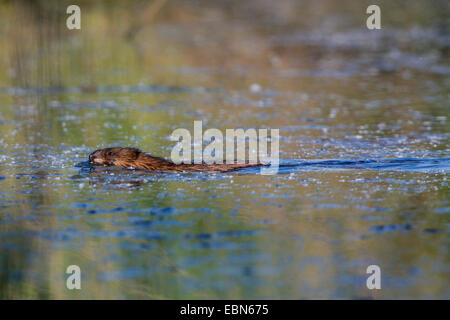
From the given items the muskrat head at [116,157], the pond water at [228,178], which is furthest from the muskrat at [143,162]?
the pond water at [228,178]

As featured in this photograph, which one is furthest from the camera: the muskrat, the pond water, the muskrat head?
→ the muskrat head

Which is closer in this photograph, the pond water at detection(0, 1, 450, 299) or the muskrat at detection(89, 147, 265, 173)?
the pond water at detection(0, 1, 450, 299)

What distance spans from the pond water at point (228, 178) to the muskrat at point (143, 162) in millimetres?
153

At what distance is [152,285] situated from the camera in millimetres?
6082

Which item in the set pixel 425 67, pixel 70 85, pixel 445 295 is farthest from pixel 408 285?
pixel 425 67

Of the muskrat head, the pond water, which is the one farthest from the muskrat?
the pond water

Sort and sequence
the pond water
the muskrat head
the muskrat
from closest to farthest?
the pond water → the muskrat → the muskrat head

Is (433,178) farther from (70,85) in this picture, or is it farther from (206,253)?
(70,85)

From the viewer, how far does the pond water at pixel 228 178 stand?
20.5 ft

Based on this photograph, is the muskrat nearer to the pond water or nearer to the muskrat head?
the muskrat head

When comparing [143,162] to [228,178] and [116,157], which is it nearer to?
[116,157]

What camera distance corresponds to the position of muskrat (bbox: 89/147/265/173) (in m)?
9.42

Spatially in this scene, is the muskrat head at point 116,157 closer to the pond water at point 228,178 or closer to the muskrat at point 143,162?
the muskrat at point 143,162

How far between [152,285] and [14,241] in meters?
1.75
